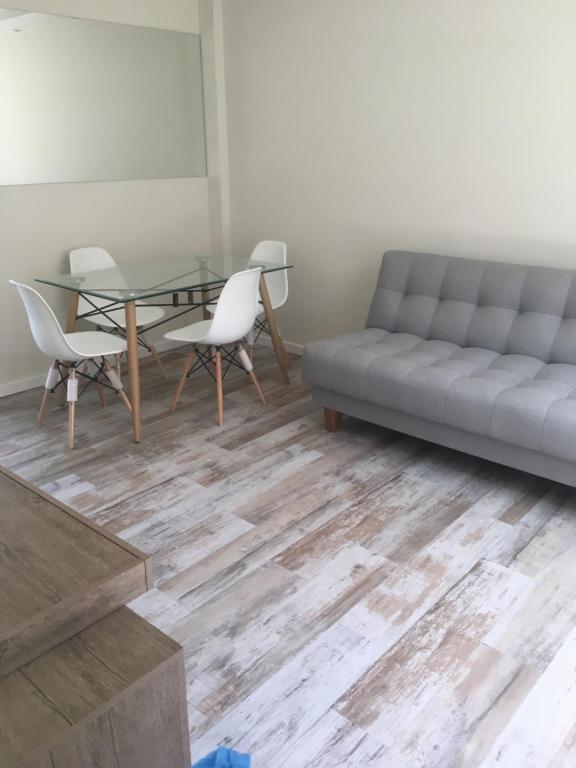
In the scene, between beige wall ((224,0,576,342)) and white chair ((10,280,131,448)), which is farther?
beige wall ((224,0,576,342))

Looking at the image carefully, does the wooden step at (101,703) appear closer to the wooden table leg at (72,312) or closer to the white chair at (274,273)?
the wooden table leg at (72,312)

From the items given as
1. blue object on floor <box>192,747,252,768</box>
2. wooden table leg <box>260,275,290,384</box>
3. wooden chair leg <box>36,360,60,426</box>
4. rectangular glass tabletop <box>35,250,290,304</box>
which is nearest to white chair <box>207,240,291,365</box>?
wooden table leg <box>260,275,290,384</box>

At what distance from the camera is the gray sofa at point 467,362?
8.13ft

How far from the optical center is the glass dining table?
10.0 feet

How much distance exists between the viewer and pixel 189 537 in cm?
239

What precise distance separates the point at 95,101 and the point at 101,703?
12.1 feet

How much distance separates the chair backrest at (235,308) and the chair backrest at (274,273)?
736mm

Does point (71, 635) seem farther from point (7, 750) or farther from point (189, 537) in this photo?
point (189, 537)

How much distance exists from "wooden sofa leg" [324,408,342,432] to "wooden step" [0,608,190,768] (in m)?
2.14

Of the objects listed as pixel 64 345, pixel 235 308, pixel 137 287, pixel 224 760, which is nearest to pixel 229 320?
pixel 235 308

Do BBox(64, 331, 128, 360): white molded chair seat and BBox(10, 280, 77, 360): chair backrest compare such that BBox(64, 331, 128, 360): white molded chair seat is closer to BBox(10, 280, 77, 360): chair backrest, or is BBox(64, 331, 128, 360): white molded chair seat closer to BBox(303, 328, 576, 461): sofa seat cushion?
BBox(10, 280, 77, 360): chair backrest

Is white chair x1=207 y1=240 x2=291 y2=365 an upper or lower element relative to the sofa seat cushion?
upper

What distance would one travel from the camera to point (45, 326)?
2.93 m

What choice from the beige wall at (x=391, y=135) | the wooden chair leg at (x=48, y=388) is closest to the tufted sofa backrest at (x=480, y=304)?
the beige wall at (x=391, y=135)
